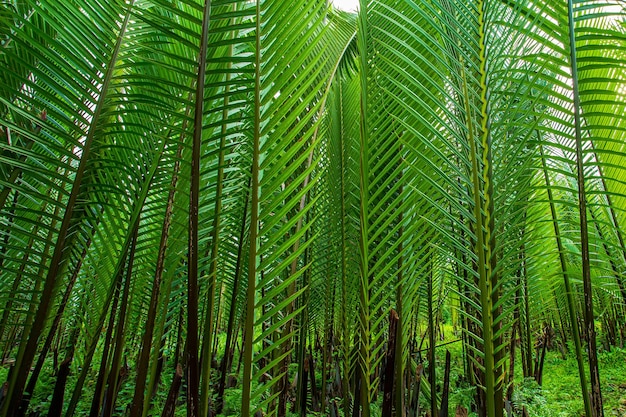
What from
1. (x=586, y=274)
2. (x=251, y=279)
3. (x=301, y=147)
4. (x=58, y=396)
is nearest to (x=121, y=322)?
(x=58, y=396)

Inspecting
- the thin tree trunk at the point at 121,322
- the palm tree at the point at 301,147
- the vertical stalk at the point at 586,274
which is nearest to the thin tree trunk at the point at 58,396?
the palm tree at the point at 301,147

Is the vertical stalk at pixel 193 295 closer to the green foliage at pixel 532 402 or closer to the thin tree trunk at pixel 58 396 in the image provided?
the thin tree trunk at pixel 58 396

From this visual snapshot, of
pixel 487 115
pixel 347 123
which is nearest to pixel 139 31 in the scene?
pixel 347 123

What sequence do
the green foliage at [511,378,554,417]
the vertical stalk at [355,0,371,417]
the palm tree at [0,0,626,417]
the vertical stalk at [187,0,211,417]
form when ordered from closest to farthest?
the vertical stalk at [187,0,211,417] < the palm tree at [0,0,626,417] < the vertical stalk at [355,0,371,417] < the green foliage at [511,378,554,417]

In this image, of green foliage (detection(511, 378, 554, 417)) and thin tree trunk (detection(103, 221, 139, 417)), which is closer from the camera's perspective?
thin tree trunk (detection(103, 221, 139, 417))

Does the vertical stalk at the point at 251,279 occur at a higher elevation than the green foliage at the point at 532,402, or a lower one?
higher

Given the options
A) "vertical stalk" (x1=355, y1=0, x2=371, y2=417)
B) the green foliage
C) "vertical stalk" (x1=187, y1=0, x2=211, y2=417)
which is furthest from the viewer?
the green foliage

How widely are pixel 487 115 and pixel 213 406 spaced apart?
70.1 inches

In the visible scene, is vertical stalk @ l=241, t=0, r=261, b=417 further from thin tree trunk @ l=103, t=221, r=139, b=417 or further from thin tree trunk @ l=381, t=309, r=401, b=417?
thin tree trunk @ l=103, t=221, r=139, b=417

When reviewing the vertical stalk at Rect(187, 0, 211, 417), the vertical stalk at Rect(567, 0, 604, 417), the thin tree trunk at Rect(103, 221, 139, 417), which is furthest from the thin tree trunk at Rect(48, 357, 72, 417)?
the vertical stalk at Rect(567, 0, 604, 417)

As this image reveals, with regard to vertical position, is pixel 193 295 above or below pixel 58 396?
above

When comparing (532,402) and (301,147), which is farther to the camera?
(532,402)

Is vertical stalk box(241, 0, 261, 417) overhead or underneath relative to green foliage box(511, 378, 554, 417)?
overhead

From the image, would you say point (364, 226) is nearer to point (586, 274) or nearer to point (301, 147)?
point (301, 147)
